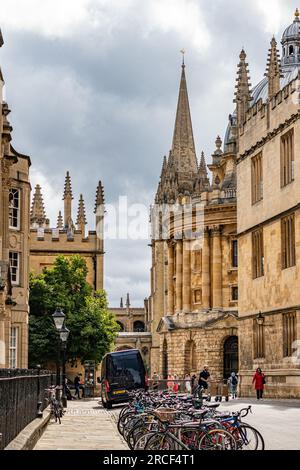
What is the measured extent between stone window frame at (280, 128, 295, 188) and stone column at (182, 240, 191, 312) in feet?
122

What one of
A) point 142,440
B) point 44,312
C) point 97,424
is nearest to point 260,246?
point 97,424

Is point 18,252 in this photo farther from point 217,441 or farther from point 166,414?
point 217,441

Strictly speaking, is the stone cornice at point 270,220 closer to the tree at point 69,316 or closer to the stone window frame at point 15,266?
the stone window frame at point 15,266

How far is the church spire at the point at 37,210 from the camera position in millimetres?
80125

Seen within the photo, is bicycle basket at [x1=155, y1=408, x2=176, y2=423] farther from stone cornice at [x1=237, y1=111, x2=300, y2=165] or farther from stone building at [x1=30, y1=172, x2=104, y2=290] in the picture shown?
stone building at [x1=30, y1=172, x2=104, y2=290]

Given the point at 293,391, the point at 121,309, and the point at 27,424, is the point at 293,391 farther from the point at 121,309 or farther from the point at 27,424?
the point at 121,309

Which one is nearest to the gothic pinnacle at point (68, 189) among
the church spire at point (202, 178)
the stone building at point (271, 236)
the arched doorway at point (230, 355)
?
the arched doorway at point (230, 355)

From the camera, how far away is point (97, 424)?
84.7ft

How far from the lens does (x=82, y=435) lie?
21.3m

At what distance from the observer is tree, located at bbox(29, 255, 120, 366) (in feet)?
179

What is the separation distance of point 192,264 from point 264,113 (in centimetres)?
3547

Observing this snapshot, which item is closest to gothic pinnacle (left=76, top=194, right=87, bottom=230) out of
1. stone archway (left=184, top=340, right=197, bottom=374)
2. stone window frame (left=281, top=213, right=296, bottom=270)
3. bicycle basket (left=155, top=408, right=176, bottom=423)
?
stone archway (left=184, top=340, right=197, bottom=374)

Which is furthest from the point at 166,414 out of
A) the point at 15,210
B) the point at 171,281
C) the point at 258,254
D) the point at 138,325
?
the point at 138,325

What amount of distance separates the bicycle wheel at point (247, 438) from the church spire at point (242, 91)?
29.9 m
